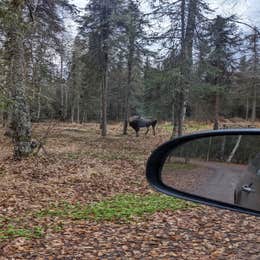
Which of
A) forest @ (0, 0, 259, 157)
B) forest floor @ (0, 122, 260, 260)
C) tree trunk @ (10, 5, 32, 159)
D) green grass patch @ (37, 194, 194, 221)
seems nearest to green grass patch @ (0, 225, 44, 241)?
forest floor @ (0, 122, 260, 260)

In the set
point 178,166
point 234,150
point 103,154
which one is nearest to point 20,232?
point 178,166

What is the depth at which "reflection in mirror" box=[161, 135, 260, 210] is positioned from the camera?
2.04 metres

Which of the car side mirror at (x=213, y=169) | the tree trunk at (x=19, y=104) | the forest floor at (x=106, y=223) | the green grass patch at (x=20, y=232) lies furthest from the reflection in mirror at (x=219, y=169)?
the tree trunk at (x=19, y=104)

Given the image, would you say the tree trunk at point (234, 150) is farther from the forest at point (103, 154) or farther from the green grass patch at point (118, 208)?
the green grass patch at point (118, 208)

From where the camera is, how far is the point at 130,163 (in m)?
13.7

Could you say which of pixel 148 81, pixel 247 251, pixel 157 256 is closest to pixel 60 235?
pixel 157 256

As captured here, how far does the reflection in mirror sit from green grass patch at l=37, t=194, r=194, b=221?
152 inches

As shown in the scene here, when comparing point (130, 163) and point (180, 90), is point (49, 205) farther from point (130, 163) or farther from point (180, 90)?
point (180, 90)

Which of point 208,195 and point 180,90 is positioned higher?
point 180,90

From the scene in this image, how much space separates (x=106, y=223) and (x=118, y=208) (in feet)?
2.90

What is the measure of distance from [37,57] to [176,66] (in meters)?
5.98

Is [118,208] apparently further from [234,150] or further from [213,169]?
[234,150]

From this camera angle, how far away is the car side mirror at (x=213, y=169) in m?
2.04

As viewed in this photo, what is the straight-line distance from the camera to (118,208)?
22.9ft
